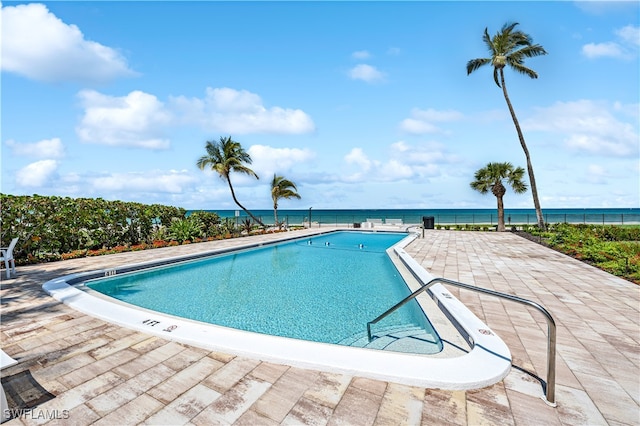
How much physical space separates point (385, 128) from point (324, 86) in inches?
221

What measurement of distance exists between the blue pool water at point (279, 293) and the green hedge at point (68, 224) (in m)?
3.76

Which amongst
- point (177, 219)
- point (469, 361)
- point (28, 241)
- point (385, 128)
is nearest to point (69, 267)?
point (28, 241)

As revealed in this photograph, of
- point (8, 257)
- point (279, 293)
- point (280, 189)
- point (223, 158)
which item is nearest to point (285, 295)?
point (279, 293)

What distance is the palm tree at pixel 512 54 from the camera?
16672 millimetres

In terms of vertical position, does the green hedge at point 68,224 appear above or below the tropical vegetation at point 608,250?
above

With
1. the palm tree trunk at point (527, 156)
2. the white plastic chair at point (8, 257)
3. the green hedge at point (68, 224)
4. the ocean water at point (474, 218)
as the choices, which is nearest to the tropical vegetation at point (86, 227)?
the green hedge at point (68, 224)

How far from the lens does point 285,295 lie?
21.1 ft

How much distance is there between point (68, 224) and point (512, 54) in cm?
2292

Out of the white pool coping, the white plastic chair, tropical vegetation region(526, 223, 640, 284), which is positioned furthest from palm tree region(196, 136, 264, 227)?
tropical vegetation region(526, 223, 640, 284)

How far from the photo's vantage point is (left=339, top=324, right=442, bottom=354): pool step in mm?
3686

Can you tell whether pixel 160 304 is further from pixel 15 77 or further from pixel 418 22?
pixel 418 22

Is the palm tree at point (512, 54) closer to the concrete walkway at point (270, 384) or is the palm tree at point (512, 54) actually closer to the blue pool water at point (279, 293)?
the blue pool water at point (279, 293)

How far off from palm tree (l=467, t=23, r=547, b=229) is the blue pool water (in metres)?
12.9

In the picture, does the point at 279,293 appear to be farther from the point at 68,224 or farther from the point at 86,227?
the point at 86,227
